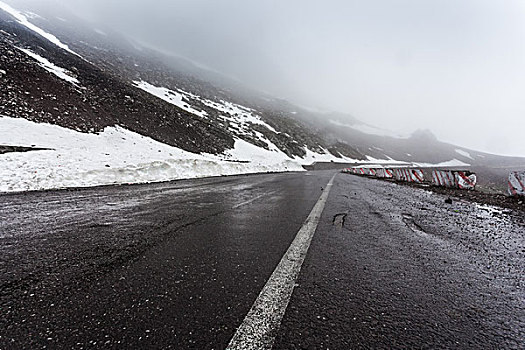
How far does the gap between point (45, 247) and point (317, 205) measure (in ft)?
17.0

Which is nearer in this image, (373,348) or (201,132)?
(373,348)

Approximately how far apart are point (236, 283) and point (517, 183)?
38.0 ft

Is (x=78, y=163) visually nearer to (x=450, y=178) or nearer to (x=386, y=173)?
(x=450, y=178)

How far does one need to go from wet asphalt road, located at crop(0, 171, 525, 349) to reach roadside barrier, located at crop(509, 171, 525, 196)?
20.5ft

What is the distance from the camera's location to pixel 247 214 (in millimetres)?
4898

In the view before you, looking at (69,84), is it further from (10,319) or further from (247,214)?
(10,319)

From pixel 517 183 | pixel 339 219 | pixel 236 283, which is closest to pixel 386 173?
pixel 517 183

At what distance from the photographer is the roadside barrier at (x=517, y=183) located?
8475mm

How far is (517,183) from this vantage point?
8.76m

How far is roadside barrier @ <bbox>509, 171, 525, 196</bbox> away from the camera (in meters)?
8.48

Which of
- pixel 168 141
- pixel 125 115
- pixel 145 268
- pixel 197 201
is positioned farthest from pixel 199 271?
pixel 125 115

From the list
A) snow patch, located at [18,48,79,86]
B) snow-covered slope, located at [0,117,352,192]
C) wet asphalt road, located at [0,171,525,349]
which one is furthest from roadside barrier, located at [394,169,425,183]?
snow patch, located at [18,48,79,86]

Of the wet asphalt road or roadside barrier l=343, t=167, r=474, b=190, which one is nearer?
the wet asphalt road

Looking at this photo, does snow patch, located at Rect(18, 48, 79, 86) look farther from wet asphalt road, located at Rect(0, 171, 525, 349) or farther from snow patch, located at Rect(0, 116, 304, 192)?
wet asphalt road, located at Rect(0, 171, 525, 349)
